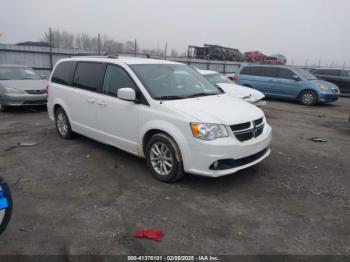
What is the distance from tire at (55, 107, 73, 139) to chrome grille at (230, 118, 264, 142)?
3837 millimetres

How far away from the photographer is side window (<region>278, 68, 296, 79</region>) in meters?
13.9

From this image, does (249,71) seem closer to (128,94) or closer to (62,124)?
(62,124)

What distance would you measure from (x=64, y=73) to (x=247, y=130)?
423 centimetres

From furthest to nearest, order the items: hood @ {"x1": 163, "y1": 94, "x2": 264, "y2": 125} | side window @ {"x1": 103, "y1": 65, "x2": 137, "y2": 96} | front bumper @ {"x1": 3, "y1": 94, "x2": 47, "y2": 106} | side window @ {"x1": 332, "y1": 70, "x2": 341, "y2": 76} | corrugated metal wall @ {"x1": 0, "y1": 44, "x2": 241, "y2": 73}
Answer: side window @ {"x1": 332, "y1": 70, "x2": 341, "y2": 76} < corrugated metal wall @ {"x1": 0, "y1": 44, "x2": 241, "y2": 73} < front bumper @ {"x1": 3, "y1": 94, "x2": 47, "y2": 106} < side window @ {"x1": 103, "y1": 65, "x2": 137, "y2": 96} < hood @ {"x1": 163, "y1": 94, "x2": 264, "y2": 125}

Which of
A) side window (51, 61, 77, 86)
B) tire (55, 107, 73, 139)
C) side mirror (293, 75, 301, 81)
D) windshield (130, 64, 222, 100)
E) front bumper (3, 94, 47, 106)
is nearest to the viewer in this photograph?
windshield (130, 64, 222, 100)

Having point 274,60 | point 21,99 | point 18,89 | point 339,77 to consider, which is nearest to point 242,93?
point 21,99

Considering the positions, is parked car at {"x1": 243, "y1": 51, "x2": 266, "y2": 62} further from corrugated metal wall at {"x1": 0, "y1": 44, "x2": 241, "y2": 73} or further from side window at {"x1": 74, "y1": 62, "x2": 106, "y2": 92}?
side window at {"x1": 74, "y1": 62, "x2": 106, "y2": 92}

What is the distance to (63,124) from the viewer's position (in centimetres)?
682

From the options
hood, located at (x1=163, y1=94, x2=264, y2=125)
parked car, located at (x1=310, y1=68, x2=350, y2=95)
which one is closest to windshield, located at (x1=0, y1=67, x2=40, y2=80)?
hood, located at (x1=163, y1=94, x2=264, y2=125)

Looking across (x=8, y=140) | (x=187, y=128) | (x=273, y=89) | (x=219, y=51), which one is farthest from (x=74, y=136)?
Answer: (x=219, y=51)

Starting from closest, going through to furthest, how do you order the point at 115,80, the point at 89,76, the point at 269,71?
1. the point at 115,80
2. the point at 89,76
3. the point at 269,71

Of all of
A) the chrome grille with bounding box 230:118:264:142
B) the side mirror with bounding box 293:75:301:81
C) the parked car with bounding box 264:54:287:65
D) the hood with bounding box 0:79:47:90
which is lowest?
the hood with bounding box 0:79:47:90

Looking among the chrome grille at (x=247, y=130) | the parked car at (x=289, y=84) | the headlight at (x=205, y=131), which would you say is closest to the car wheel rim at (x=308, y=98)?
the parked car at (x=289, y=84)

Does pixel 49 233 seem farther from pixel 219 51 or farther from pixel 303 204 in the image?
pixel 219 51
